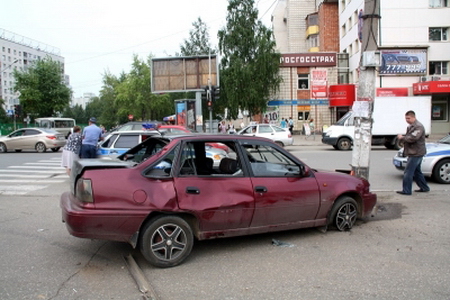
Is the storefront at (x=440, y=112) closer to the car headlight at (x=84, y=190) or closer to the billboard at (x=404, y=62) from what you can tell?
the billboard at (x=404, y=62)

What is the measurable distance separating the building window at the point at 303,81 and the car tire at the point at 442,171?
28992 mm

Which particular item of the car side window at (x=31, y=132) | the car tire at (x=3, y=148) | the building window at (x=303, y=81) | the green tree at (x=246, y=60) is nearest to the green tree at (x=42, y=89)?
the green tree at (x=246, y=60)

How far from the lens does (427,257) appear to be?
450cm

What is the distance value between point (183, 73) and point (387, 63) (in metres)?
18.1

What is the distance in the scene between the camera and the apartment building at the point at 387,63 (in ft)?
105

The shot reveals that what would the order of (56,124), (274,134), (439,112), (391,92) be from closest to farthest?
1. (274,134)
2. (391,92)
3. (439,112)
4. (56,124)

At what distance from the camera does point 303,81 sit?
37469 millimetres

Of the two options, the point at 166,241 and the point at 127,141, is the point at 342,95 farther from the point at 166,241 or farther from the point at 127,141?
the point at 166,241

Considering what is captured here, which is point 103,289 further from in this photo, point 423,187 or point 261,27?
point 261,27

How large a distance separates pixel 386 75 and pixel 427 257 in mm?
31574

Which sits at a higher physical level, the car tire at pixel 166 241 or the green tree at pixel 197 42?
the green tree at pixel 197 42

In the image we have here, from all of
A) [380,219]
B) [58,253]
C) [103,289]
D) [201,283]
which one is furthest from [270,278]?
[380,219]

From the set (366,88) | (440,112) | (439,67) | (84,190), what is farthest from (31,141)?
(440,112)

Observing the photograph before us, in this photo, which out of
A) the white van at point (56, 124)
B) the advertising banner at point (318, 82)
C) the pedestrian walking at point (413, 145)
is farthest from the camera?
the white van at point (56, 124)
